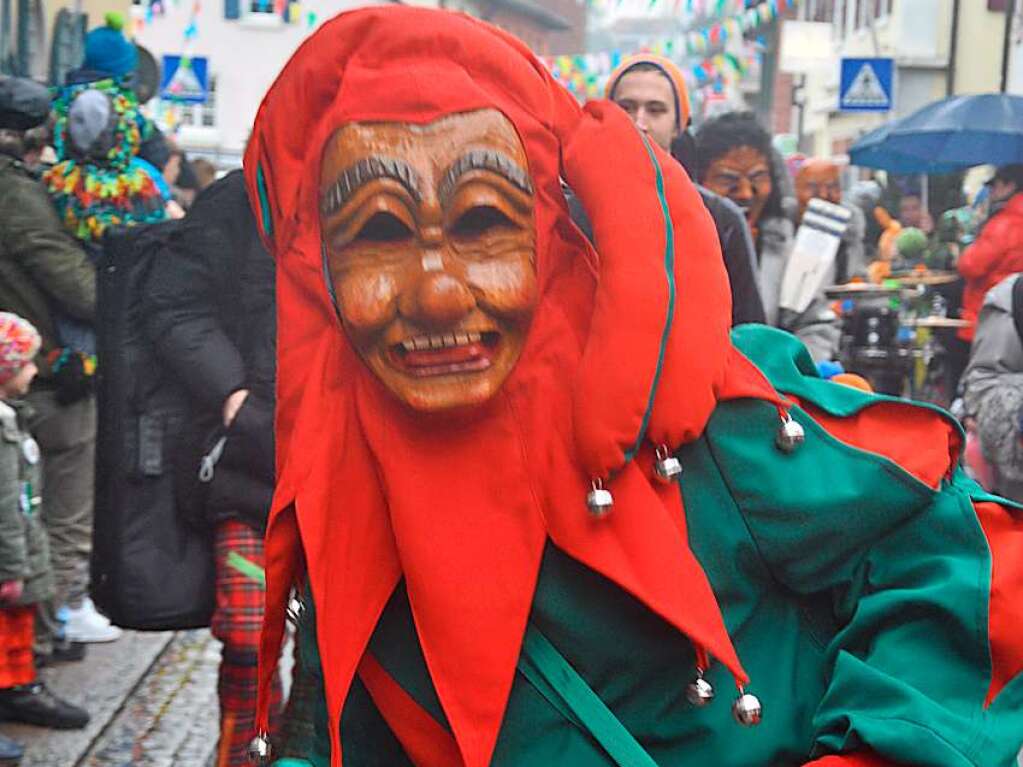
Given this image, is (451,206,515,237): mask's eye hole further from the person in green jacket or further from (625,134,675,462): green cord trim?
the person in green jacket

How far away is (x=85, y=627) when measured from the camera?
6.35 meters

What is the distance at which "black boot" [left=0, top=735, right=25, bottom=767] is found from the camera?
4.89 meters

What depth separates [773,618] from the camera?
1869 millimetres

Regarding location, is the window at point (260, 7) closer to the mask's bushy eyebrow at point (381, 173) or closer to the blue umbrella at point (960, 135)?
the blue umbrella at point (960, 135)

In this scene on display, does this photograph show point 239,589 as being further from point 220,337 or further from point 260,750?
point 260,750

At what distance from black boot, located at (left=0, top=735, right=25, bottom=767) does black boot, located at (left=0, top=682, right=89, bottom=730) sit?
0.29m

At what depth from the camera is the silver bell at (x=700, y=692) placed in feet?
5.88

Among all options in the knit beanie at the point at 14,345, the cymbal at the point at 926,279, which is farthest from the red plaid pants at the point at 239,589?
the cymbal at the point at 926,279

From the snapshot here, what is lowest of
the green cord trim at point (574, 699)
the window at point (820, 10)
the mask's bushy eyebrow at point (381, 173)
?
the green cord trim at point (574, 699)

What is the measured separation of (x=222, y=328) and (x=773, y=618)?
8.07 ft

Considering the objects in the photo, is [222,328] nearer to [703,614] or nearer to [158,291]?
[158,291]

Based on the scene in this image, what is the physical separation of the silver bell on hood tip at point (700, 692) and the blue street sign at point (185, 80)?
703 inches

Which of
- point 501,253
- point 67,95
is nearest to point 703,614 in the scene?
point 501,253

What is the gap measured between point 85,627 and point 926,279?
5683 millimetres
